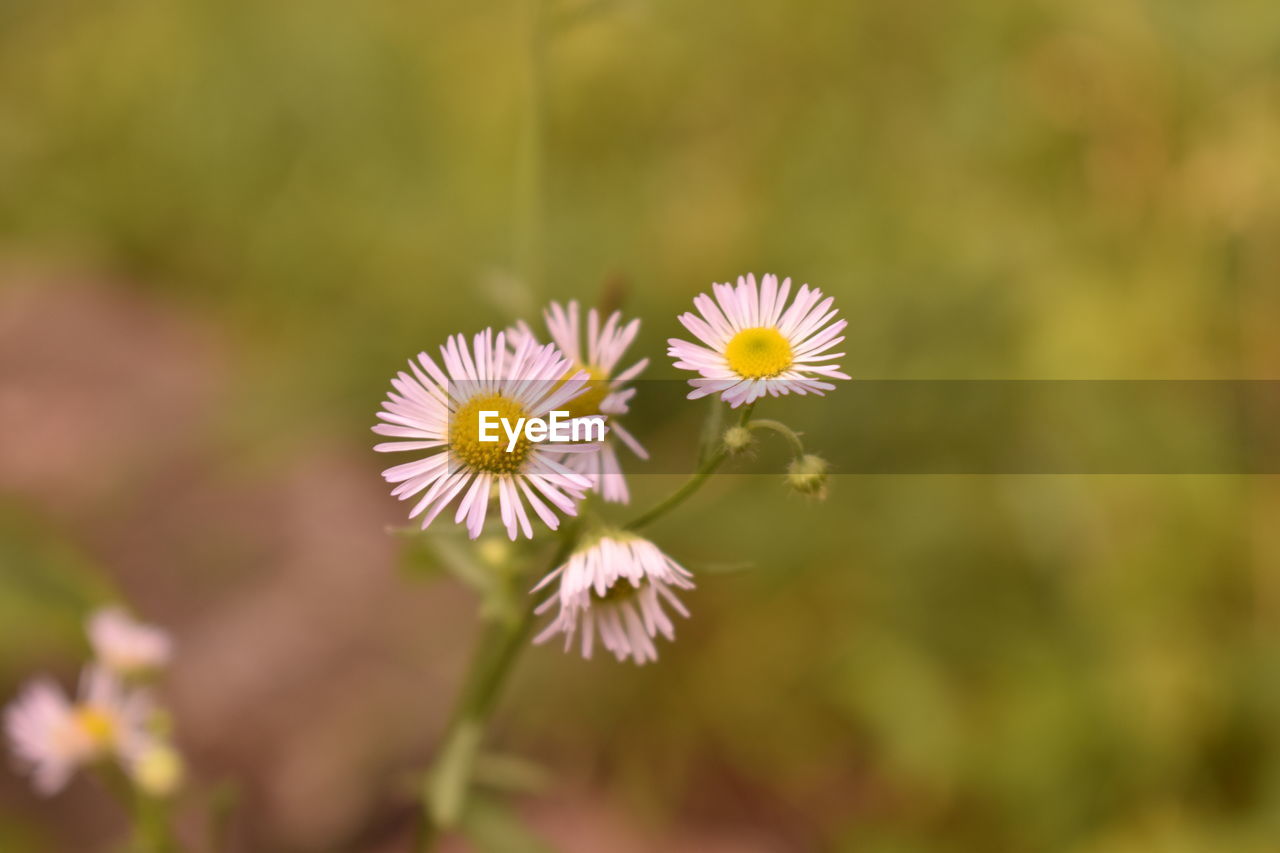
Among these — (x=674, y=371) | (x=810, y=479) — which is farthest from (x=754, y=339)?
(x=674, y=371)

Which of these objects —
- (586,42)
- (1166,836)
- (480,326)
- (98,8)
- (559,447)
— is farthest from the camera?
(98,8)

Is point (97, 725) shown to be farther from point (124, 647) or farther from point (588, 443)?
point (588, 443)

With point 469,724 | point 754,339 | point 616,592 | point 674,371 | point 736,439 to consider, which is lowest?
point 469,724

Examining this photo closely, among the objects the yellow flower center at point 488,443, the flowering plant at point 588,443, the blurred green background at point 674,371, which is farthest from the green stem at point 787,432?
the blurred green background at point 674,371

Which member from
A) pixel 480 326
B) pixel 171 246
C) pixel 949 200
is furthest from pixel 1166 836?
pixel 171 246

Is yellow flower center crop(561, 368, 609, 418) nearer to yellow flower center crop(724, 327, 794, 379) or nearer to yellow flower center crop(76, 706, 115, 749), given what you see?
yellow flower center crop(724, 327, 794, 379)

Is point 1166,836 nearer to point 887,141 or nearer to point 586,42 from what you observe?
point 887,141

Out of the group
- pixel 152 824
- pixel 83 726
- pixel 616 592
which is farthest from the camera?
pixel 83 726
